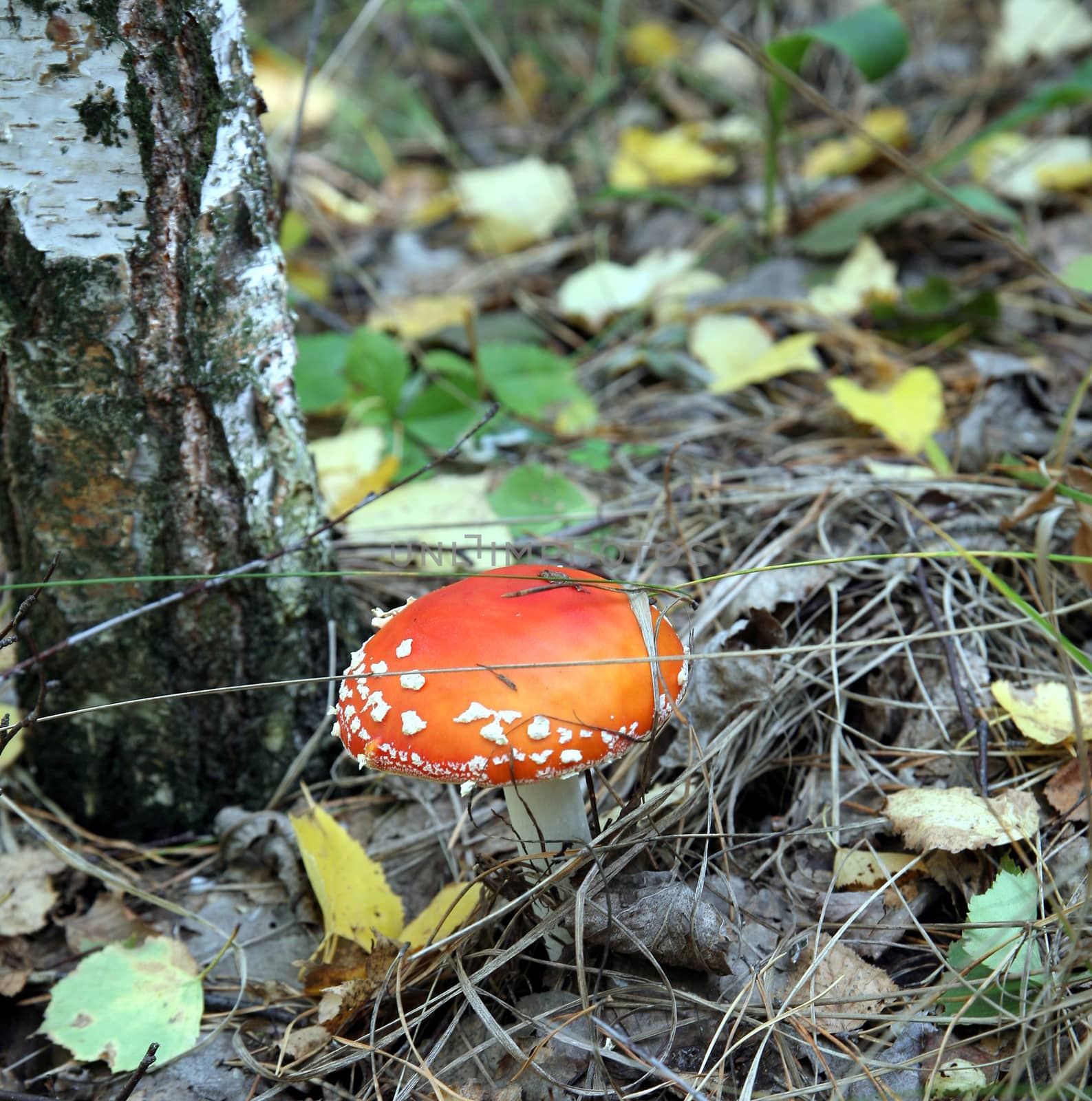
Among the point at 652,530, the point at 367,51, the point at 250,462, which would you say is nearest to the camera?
the point at 250,462

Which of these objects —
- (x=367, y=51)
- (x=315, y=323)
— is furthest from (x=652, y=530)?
(x=367, y=51)

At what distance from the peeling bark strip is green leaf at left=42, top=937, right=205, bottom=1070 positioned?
406mm

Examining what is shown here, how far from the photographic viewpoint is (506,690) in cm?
150

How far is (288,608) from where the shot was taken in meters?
2.26

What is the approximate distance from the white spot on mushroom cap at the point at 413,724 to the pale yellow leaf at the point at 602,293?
8.74ft

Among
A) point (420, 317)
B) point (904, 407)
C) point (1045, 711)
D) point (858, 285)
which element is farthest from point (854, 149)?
point (1045, 711)

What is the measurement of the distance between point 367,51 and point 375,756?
6082mm

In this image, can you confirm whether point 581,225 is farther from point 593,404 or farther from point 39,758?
point 39,758

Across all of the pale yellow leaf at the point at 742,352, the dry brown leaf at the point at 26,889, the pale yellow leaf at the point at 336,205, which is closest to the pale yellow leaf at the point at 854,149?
the pale yellow leaf at the point at 742,352

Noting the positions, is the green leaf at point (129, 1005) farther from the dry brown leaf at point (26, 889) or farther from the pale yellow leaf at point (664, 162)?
the pale yellow leaf at point (664, 162)

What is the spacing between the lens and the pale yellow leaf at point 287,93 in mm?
5395

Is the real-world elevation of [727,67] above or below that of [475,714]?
above

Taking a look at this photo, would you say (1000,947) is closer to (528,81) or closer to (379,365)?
(379,365)

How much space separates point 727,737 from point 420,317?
2456 millimetres
